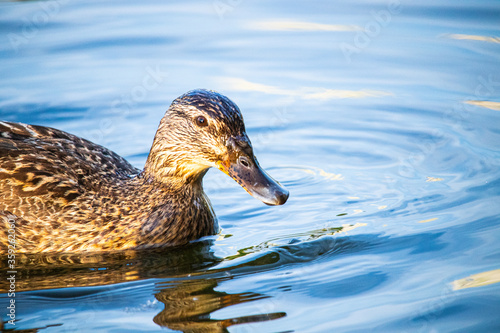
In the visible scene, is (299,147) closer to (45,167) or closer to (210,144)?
(210,144)

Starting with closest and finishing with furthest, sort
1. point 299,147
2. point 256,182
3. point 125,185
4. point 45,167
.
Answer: point 256,182 → point 45,167 → point 125,185 → point 299,147

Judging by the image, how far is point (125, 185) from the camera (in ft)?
24.7

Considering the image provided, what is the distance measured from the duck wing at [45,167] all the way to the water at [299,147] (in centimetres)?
65

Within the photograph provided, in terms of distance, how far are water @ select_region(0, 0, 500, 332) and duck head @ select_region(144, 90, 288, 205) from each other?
0.81 meters

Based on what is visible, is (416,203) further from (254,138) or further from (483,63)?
(483,63)

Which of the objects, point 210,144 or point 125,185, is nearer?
point 210,144

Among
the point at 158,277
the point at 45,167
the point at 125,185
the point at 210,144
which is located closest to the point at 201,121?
the point at 210,144

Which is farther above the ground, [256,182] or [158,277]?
[256,182]

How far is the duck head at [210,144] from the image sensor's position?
6.68m

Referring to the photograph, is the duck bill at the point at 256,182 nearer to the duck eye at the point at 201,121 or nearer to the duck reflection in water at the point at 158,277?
the duck eye at the point at 201,121

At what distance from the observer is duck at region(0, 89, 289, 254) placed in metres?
6.83

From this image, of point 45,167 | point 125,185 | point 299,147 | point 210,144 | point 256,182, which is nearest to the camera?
point 256,182

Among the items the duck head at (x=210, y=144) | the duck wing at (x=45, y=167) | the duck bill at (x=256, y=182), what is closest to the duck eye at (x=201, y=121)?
the duck head at (x=210, y=144)

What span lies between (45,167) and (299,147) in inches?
156
